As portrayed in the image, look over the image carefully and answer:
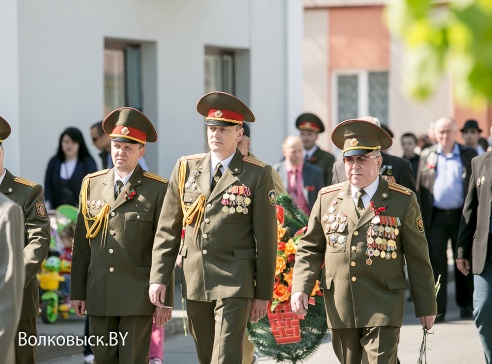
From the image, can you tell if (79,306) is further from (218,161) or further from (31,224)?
(218,161)

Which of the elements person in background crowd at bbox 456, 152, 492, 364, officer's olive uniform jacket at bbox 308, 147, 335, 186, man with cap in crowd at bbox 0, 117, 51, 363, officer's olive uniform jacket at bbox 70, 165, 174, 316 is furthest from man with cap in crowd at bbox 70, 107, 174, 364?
officer's olive uniform jacket at bbox 308, 147, 335, 186

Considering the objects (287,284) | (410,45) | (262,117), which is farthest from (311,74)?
(410,45)

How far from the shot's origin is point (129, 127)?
672 centimetres

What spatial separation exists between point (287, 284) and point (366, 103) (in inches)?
783

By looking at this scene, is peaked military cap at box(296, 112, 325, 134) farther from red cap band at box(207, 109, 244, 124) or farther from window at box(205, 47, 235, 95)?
red cap band at box(207, 109, 244, 124)

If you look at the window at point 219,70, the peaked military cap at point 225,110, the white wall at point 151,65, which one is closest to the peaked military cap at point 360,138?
the peaked military cap at point 225,110

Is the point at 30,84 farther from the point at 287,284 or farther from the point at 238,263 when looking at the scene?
the point at 238,263

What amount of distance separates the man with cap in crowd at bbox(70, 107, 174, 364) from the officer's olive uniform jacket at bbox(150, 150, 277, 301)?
0.79 ft

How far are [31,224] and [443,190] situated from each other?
6263mm

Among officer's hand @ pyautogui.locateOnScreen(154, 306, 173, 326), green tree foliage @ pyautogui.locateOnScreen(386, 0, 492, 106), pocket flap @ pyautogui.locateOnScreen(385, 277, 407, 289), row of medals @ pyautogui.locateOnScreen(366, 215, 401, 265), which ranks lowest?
officer's hand @ pyautogui.locateOnScreen(154, 306, 173, 326)

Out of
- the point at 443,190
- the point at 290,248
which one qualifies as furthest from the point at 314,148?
the point at 290,248

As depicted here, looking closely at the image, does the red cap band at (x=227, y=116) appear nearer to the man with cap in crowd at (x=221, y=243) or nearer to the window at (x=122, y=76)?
the man with cap in crowd at (x=221, y=243)

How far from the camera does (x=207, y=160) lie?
6.52 metres

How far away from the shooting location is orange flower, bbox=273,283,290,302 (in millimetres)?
7387
